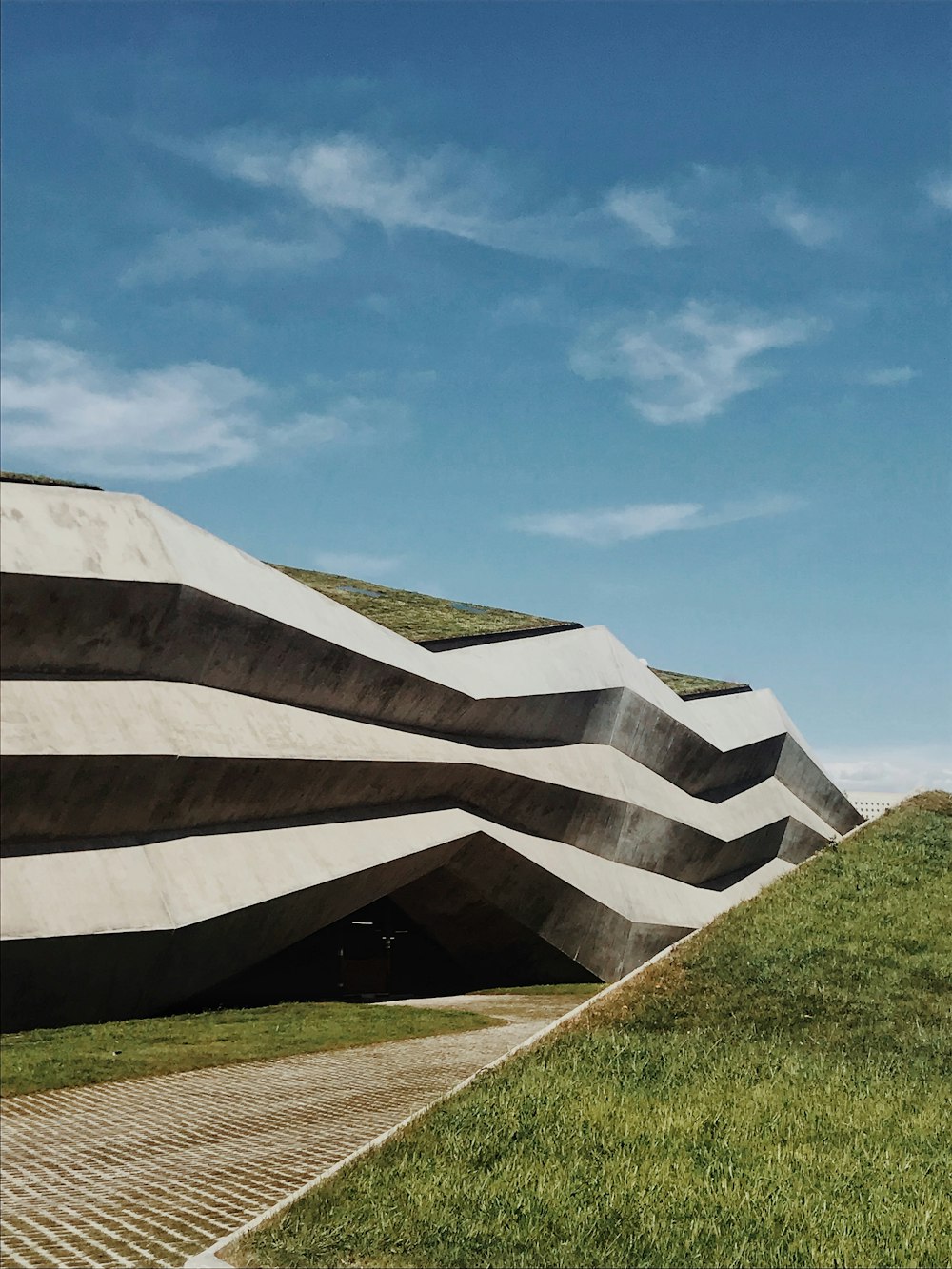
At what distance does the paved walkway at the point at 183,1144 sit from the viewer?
6.49 metres

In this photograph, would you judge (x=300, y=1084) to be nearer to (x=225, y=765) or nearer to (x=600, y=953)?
(x=225, y=765)

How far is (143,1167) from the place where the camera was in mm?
8078

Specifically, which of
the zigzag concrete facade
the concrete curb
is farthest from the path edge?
the zigzag concrete facade

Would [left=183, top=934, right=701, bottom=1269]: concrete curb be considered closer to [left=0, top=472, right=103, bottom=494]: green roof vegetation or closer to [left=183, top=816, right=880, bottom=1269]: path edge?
[left=183, top=816, right=880, bottom=1269]: path edge

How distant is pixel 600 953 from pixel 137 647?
12875mm

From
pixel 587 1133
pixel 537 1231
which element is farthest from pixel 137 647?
pixel 537 1231

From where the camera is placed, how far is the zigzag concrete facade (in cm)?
1343

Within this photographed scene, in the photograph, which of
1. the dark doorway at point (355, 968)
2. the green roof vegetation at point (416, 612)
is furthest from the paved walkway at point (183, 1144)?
the green roof vegetation at point (416, 612)

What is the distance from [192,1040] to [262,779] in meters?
3.82

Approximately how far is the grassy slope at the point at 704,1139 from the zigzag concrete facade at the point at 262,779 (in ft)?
20.2

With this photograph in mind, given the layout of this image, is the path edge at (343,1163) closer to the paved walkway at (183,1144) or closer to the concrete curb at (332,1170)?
the concrete curb at (332,1170)

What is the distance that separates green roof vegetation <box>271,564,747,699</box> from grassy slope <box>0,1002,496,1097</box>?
6.74 metres

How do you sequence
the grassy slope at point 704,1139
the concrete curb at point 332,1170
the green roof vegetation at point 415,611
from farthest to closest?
the green roof vegetation at point 415,611, the grassy slope at point 704,1139, the concrete curb at point 332,1170

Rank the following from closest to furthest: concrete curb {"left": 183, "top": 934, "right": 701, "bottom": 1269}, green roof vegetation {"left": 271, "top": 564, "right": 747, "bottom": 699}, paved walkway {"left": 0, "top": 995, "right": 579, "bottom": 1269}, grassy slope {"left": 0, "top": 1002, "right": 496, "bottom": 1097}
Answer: concrete curb {"left": 183, "top": 934, "right": 701, "bottom": 1269} < paved walkway {"left": 0, "top": 995, "right": 579, "bottom": 1269} < grassy slope {"left": 0, "top": 1002, "right": 496, "bottom": 1097} < green roof vegetation {"left": 271, "top": 564, "right": 747, "bottom": 699}
